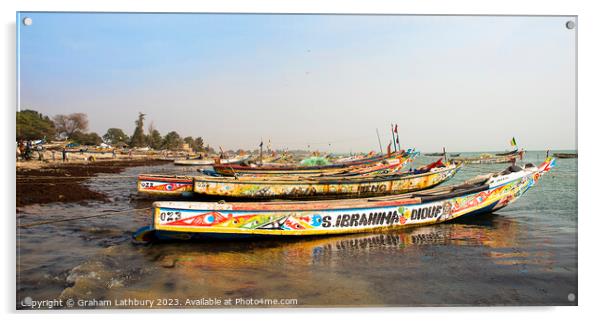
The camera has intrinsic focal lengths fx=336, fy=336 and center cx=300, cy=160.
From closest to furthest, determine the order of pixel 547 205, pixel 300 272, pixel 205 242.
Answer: pixel 300 272 < pixel 205 242 < pixel 547 205

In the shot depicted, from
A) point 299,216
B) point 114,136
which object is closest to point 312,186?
point 299,216

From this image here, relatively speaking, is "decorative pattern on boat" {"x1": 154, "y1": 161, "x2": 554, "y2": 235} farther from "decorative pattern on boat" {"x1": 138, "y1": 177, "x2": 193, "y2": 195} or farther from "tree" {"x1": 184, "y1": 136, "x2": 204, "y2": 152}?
"tree" {"x1": 184, "y1": 136, "x2": 204, "y2": 152}

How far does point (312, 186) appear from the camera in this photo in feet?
42.1

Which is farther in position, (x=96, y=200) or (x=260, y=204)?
(x=96, y=200)

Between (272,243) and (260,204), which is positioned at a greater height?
(260,204)

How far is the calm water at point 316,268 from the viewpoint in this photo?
4.45 metres

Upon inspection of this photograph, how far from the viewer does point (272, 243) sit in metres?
6.42

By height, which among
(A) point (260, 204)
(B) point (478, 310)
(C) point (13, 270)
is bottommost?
(B) point (478, 310)

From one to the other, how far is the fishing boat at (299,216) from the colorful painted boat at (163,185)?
6256mm

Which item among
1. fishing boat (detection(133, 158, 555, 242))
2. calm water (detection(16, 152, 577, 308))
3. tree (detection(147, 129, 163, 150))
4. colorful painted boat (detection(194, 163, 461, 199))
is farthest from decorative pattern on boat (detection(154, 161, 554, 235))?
tree (detection(147, 129, 163, 150))

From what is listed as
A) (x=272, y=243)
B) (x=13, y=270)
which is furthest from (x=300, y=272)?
(x=13, y=270)

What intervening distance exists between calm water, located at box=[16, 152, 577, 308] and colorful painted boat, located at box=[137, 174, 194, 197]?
15.4 feet

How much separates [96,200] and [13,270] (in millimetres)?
7502
